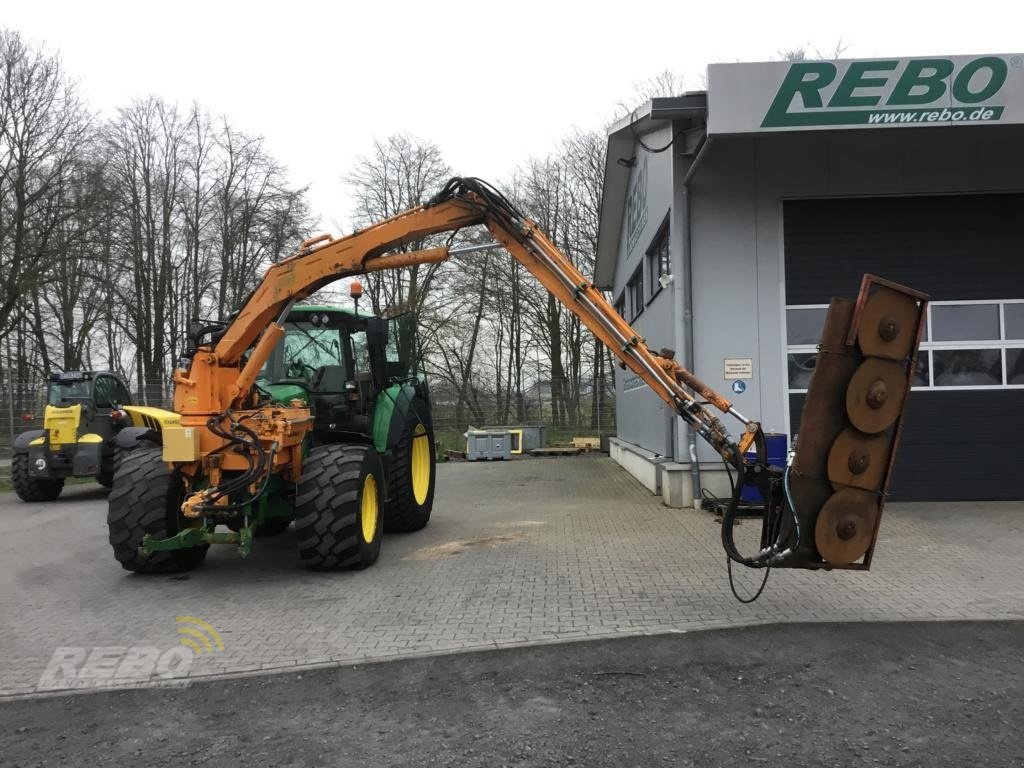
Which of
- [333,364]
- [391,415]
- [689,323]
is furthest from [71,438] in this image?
[689,323]

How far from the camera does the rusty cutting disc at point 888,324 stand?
488cm

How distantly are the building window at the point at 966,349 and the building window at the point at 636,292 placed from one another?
16.9ft

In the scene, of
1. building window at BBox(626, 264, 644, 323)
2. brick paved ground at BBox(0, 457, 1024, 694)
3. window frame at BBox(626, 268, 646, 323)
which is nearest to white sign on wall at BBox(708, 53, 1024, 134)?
brick paved ground at BBox(0, 457, 1024, 694)

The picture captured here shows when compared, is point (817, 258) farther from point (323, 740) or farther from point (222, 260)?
point (222, 260)

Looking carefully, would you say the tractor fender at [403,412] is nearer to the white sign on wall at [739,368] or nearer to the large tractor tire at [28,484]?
the white sign on wall at [739,368]

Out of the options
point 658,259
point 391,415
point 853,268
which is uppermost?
point 658,259

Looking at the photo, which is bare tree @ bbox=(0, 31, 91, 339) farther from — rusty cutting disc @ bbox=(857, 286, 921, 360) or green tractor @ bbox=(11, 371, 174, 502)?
rusty cutting disc @ bbox=(857, 286, 921, 360)

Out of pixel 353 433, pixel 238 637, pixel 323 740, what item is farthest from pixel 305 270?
pixel 323 740

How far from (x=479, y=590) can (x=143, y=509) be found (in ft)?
9.75

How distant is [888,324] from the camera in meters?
4.91

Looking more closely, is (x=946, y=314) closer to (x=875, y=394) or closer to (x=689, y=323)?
(x=689, y=323)

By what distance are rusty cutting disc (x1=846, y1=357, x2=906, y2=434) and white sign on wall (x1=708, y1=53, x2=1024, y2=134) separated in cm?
505

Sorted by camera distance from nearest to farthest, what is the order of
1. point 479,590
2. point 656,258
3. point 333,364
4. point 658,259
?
1. point 479,590
2. point 333,364
3. point 658,259
4. point 656,258

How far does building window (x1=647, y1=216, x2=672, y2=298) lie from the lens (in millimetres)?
12188
